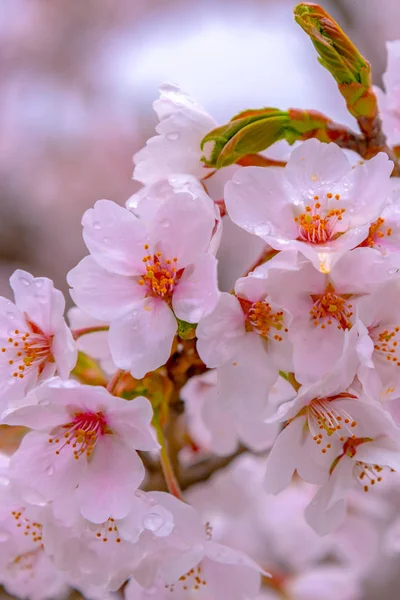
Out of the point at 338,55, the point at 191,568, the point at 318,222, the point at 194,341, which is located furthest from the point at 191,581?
the point at 338,55

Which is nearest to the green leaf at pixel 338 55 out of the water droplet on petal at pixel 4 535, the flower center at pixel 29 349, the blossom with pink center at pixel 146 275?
the blossom with pink center at pixel 146 275

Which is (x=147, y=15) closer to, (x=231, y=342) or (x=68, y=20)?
(x=68, y=20)

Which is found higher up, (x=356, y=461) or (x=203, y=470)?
(x=356, y=461)

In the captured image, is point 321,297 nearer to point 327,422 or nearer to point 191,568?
point 327,422

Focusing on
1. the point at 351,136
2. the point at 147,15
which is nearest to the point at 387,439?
the point at 351,136

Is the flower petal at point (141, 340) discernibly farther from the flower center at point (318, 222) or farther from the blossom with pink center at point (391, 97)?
the blossom with pink center at point (391, 97)
